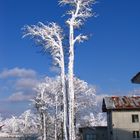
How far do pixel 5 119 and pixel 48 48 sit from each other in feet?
301

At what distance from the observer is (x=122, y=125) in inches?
2430

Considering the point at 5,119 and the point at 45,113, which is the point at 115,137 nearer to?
the point at 45,113

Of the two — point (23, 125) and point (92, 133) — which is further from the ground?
point (23, 125)

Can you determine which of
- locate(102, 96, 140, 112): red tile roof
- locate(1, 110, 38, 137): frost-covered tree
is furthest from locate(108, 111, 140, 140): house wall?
locate(1, 110, 38, 137): frost-covered tree

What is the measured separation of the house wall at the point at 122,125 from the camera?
61375 millimetres

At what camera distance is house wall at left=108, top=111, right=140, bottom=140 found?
→ 61375 millimetres

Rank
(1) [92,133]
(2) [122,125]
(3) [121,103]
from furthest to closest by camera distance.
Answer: (1) [92,133] → (3) [121,103] → (2) [122,125]

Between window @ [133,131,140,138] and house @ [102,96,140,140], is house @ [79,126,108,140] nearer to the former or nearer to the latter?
house @ [102,96,140,140]

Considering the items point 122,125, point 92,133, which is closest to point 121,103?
point 122,125

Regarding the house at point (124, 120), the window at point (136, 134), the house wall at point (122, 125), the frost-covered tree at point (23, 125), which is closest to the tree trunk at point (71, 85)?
the house at point (124, 120)

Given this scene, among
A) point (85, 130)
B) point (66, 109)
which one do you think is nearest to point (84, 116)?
point (85, 130)

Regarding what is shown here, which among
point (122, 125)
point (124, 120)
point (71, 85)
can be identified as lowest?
point (122, 125)

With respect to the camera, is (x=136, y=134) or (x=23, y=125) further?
(x=23, y=125)

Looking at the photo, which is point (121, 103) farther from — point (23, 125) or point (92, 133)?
point (23, 125)
